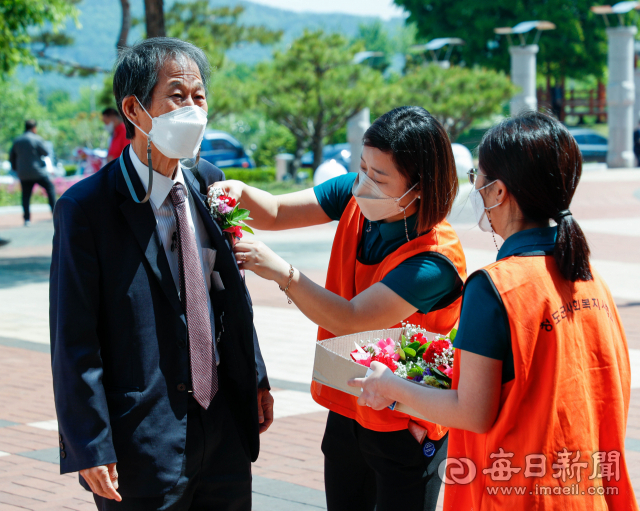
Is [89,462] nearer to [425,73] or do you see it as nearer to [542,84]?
[425,73]

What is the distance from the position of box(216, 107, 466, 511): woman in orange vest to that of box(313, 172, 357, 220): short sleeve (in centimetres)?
31

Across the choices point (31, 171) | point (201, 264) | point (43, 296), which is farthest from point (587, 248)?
point (31, 171)

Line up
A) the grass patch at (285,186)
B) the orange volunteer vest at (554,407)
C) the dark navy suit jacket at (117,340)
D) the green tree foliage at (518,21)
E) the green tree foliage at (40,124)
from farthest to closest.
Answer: the green tree foliage at (40,124) < the green tree foliage at (518,21) < the grass patch at (285,186) < the dark navy suit jacket at (117,340) < the orange volunteer vest at (554,407)

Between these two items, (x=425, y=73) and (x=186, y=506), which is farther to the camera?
(x=425, y=73)

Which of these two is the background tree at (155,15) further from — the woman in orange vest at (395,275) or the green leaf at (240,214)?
the green leaf at (240,214)

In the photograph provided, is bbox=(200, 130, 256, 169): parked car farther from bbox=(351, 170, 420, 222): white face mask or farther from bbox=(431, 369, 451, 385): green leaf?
bbox=(431, 369, 451, 385): green leaf

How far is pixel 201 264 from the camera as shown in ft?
7.34

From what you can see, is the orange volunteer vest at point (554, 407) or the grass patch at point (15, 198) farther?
the grass patch at point (15, 198)

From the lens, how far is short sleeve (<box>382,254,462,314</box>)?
232cm

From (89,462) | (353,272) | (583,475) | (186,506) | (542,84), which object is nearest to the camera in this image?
(583,475)

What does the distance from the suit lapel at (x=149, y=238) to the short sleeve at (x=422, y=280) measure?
67 centimetres

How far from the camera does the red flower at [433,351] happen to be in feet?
6.91

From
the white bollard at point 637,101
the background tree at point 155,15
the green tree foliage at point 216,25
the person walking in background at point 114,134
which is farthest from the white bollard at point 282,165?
the white bollard at point 637,101

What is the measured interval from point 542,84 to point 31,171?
4207 cm
